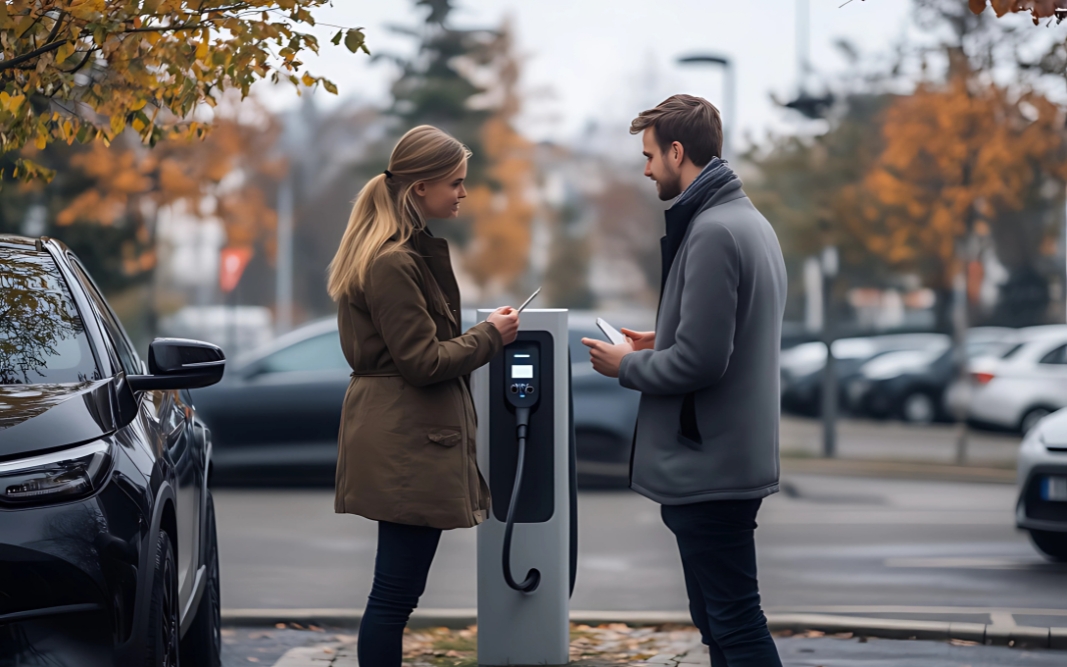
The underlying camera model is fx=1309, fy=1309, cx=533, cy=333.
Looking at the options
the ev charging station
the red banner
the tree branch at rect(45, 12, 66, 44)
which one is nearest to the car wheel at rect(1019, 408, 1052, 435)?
the red banner

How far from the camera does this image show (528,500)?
16.4 feet

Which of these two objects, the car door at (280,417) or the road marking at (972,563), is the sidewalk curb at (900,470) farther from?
the car door at (280,417)

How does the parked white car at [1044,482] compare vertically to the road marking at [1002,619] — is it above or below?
above

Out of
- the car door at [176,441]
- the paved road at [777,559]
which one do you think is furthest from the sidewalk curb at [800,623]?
the car door at [176,441]

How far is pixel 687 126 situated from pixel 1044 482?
4786 mm

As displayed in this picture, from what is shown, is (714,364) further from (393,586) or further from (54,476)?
(54,476)

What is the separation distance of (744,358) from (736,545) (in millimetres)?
491

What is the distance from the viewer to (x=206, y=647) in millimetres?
4797

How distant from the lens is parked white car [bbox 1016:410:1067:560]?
24.1ft

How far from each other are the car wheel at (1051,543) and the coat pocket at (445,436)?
5461 millimetres

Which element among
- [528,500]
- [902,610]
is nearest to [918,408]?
[902,610]

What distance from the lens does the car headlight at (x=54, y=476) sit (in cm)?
287

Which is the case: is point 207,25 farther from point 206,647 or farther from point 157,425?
point 206,647

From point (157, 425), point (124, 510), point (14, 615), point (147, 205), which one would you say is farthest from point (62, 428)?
point (147, 205)
